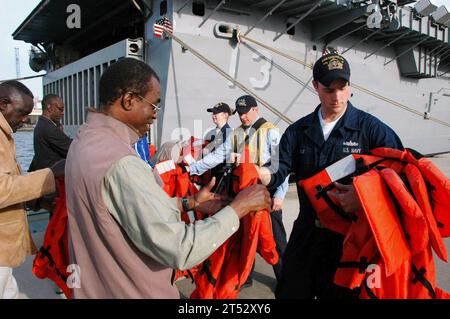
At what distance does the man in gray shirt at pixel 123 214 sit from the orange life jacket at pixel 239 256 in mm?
1133

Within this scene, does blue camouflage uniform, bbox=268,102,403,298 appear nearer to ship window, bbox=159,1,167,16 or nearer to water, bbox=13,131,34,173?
water, bbox=13,131,34,173

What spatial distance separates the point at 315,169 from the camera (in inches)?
82.1

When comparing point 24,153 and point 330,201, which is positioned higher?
point 330,201

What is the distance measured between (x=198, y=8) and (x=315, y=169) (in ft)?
17.4

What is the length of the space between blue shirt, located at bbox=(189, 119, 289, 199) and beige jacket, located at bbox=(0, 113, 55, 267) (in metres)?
1.46

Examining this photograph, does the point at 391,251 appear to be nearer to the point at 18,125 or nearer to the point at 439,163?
the point at 18,125

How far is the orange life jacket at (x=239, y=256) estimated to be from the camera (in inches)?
94.7

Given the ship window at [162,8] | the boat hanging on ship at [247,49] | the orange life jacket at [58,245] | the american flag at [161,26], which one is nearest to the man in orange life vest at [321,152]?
the orange life jacket at [58,245]

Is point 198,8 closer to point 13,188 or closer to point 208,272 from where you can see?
point 208,272

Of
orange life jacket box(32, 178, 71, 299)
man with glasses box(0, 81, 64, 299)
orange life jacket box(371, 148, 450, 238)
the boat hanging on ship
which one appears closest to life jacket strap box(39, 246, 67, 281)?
orange life jacket box(32, 178, 71, 299)

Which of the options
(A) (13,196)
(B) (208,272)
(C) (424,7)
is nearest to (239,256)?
(B) (208,272)

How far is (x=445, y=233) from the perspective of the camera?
4.90 feet

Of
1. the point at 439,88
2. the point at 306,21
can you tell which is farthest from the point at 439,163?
the point at 306,21

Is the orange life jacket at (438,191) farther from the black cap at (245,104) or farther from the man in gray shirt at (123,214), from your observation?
the black cap at (245,104)
